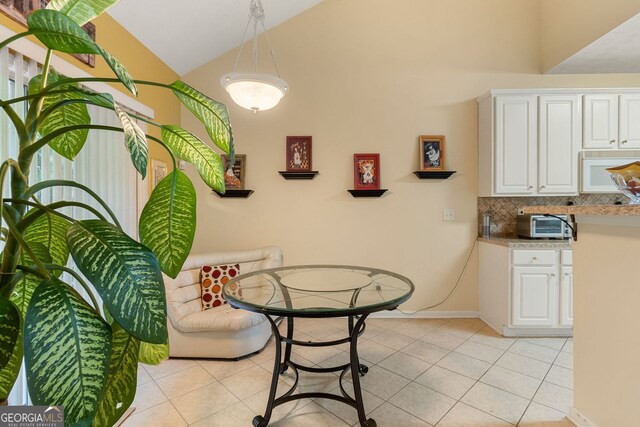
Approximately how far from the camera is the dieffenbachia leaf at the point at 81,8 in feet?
2.09

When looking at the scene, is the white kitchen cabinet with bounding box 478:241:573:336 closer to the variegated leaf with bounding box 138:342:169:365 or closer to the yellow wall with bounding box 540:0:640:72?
the yellow wall with bounding box 540:0:640:72

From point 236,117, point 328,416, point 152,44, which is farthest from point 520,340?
point 152,44

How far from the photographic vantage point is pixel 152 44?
8.74 ft

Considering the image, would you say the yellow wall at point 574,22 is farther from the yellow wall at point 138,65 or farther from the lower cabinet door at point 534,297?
the yellow wall at point 138,65

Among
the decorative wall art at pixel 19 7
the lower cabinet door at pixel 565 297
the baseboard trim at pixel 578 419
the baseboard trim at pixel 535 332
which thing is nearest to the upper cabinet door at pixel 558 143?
the lower cabinet door at pixel 565 297

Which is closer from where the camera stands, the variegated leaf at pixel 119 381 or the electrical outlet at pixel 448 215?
the variegated leaf at pixel 119 381

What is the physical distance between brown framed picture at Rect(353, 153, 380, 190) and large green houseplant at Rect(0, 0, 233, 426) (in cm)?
270

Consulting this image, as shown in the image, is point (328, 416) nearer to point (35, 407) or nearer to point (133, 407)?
point (133, 407)

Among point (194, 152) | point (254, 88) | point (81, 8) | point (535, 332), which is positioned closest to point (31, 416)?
point (194, 152)

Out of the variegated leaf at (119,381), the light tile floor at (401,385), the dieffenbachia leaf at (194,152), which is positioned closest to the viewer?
the variegated leaf at (119,381)

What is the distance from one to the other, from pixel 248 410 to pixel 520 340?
256 cm

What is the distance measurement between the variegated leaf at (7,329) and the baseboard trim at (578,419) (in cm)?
243

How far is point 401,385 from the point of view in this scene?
2.04 meters

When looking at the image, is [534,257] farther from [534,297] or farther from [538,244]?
[534,297]
